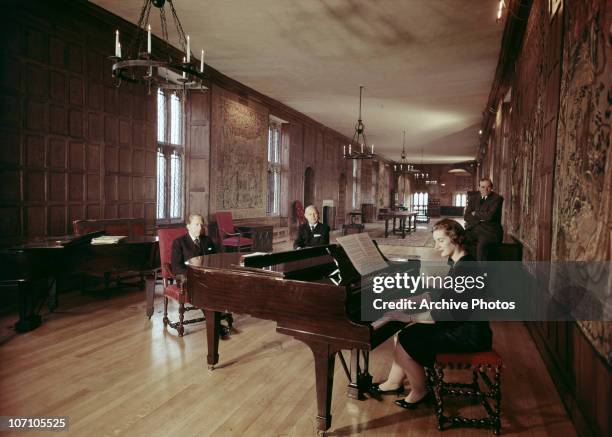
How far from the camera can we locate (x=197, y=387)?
307 cm

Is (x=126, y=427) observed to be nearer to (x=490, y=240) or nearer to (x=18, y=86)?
(x=18, y=86)

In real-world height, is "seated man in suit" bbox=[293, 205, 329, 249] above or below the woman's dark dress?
above

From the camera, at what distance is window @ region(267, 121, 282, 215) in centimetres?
1177

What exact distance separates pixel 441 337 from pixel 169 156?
6.58m

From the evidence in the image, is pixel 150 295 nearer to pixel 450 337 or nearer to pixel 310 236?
pixel 310 236

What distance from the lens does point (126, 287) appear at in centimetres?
609

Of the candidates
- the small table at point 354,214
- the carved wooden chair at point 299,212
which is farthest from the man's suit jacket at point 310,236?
the small table at point 354,214

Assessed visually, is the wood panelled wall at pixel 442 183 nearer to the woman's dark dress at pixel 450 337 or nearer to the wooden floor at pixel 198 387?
the wooden floor at pixel 198 387

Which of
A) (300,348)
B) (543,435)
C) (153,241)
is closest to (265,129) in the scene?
(153,241)

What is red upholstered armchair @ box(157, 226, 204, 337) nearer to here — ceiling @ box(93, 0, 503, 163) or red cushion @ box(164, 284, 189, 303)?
red cushion @ box(164, 284, 189, 303)

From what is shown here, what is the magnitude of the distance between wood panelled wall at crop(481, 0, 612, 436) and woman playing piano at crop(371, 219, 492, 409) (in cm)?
59

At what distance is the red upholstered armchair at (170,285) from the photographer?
4094 millimetres

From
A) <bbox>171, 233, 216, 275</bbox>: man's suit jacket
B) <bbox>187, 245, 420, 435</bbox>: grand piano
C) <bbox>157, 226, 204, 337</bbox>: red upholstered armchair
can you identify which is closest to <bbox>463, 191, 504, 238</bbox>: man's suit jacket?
<bbox>187, 245, 420, 435</bbox>: grand piano

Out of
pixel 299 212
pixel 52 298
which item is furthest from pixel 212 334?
pixel 299 212
